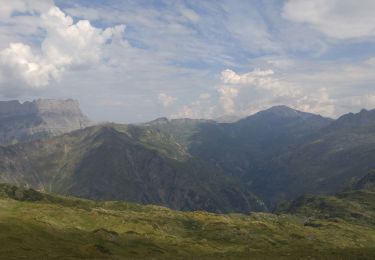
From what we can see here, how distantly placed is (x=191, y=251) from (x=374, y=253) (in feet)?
383

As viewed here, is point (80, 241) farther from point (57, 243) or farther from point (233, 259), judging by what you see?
point (233, 259)

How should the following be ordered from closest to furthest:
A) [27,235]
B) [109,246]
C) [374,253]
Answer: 1. [374,253]
2. [27,235]
3. [109,246]

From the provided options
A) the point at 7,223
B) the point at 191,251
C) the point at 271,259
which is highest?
the point at 271,259

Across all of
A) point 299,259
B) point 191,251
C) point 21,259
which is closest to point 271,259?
point 299,259

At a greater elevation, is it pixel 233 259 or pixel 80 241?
pixel 233 259

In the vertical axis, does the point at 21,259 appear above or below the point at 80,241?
above

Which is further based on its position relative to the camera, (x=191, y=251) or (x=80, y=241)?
(x=191, y=251)

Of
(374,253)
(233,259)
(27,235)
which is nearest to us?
(374,253)

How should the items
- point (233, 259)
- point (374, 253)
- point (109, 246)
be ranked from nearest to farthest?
point (374, 253) < point (233, 259) < point (109, 246)

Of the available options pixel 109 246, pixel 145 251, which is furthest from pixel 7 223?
pixel 145 251

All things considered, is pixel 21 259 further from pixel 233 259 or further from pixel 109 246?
pixel 109 246

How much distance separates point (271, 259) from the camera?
311 ft

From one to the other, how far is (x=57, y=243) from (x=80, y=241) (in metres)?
13.3

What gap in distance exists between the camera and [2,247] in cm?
12575
